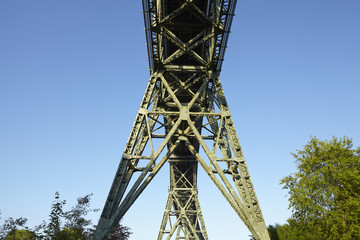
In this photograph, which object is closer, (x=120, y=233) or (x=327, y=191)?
(x=327, y=191)

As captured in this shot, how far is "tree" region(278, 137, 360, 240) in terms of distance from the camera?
11.9 m

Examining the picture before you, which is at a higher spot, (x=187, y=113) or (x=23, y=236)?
(x=187, y=113)

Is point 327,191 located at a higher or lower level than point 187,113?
lower

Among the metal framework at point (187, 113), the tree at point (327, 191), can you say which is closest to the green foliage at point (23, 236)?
the metal framework at point (187, 113)

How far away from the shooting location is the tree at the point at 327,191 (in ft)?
39.0

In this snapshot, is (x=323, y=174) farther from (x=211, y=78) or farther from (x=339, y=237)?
(x=211, y=78)

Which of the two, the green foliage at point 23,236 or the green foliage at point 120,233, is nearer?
the green foliage at point 23,236

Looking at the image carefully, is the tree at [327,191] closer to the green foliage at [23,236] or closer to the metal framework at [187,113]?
the metal framework at [187,113]

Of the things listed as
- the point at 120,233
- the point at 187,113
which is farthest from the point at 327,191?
the point at 120,233

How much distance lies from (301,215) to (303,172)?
2.21 m

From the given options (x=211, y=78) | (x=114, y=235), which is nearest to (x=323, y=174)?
(x=211, y=78)

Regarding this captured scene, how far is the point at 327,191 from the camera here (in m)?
12.8

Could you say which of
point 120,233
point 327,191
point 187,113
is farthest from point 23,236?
point 327,191

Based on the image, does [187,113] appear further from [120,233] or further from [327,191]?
[120,233]
